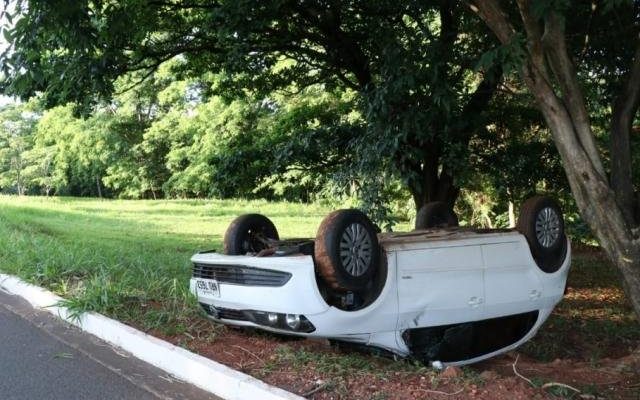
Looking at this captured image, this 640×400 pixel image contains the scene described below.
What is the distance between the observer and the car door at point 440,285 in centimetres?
480

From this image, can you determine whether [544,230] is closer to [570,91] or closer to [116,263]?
[570,91]

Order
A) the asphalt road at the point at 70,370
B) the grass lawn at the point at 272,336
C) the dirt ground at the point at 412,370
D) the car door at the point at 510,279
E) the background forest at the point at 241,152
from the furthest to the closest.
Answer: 1. the background forest at the point at 241,152
2. the car door at the point at 510,279
3. the asphalt road at the point at 70,370
4. the grass lawn at the point at 272,336
5. the dirt ground at the point at 412,370

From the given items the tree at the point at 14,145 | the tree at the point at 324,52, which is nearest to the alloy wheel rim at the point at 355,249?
the tree at the point at 324,52

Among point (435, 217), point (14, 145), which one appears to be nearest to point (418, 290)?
point (435, 217)

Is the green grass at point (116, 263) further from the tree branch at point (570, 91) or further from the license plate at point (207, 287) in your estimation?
the tree branch at point (570, 91)

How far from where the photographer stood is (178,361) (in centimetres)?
482

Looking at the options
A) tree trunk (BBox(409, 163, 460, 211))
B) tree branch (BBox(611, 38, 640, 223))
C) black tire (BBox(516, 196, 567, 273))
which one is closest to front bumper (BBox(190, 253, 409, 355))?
black tire (BBox(516, 196, 567, 273))

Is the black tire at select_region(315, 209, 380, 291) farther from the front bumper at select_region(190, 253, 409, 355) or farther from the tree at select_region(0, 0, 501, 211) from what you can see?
the tree at select_region(0, 0, 501, 211)

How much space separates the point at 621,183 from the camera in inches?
205

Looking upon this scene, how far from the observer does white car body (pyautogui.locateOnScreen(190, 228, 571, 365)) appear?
178 inches

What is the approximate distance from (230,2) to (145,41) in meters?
3.52

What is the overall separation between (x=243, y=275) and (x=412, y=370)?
4.68 feet

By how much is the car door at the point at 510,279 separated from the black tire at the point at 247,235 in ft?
6.37

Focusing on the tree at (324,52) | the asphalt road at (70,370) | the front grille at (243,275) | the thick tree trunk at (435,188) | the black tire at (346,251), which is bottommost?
the asphalt road at (70,370)
